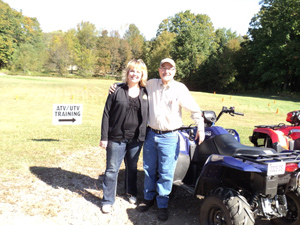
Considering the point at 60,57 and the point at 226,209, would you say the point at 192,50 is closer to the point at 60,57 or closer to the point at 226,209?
the point at 60,57

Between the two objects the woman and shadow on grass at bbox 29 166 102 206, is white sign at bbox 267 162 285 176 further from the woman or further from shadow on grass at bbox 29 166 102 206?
shadow on grass at bbox 29 166 102 206

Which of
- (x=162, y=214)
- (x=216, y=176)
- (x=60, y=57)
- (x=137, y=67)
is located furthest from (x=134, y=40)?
(x=216, y=176)

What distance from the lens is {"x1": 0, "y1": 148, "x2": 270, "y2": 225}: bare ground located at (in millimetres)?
3378

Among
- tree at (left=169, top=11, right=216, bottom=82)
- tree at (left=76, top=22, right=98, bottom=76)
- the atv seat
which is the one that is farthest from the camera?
tree at (left=76, top=22, right=98, bottom=76)

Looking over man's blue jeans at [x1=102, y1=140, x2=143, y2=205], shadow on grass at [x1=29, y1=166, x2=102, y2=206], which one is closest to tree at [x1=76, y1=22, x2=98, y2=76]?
shadow on grass at [x1=29, y1=166, x2=102, y2=206]

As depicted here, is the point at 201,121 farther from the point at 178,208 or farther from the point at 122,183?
the point at 122,183

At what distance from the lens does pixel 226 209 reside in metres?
2.79

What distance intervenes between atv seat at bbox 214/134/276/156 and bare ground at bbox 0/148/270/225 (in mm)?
1147

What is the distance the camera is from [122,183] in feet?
15.1

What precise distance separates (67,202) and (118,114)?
145 centimetres

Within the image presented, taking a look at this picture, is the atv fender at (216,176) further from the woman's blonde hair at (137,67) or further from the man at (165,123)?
the woman's blonde hair at (137,67)

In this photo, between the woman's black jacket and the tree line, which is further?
the tree line

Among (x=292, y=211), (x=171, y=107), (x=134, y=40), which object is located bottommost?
(x=292, y=211)

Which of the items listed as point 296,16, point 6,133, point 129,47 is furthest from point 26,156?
point 129,47
